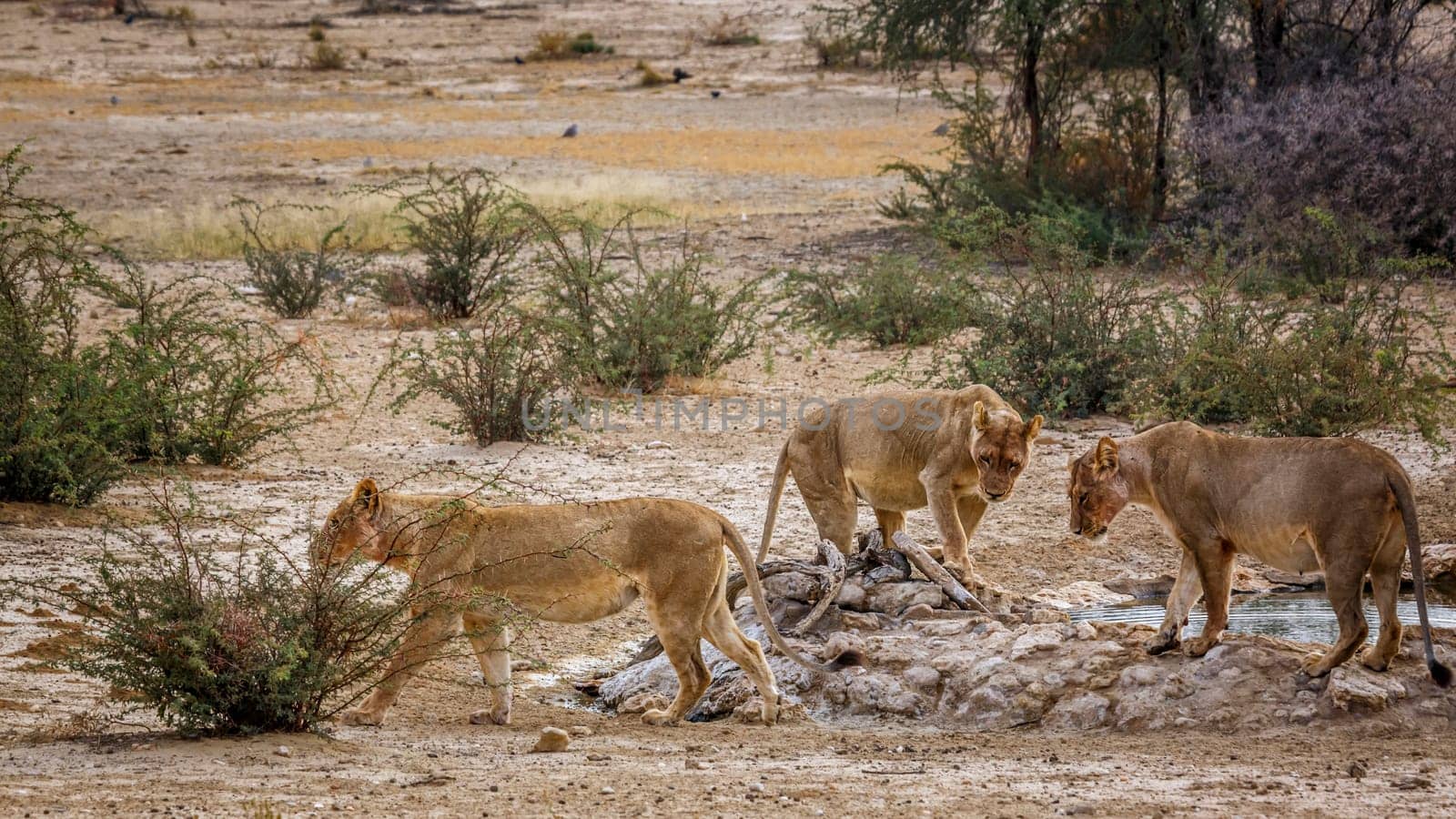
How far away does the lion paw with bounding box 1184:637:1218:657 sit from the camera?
7.22m

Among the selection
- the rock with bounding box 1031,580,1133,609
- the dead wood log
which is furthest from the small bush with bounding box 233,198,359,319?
the dead wood log

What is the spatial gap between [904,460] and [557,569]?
2479 mm

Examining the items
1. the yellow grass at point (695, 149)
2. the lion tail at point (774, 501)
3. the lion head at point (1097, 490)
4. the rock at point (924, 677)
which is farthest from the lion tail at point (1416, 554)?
the yellow grass at point (695, 149)

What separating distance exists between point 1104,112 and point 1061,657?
15503mm

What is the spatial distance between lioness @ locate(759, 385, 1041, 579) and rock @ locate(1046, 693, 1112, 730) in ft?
5.16

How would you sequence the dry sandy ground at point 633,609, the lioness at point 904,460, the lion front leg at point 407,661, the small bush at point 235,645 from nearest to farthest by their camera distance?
the dry sandy ground at point 633,609 → the small bush at point 235,645 → the lion front leg at point 407,661 → the lioness at point 904,460

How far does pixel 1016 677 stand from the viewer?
7422 millimetres

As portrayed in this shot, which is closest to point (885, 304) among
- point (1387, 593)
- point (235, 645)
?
point (1387, 593)

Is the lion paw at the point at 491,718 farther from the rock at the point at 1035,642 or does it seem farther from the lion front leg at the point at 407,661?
the rock at the point at 1035,642

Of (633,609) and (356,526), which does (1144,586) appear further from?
(356,526)

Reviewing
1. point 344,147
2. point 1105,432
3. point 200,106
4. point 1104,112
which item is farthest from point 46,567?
point 200,106

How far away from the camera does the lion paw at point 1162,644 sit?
736cm

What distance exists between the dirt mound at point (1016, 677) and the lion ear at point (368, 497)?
4.94 ft

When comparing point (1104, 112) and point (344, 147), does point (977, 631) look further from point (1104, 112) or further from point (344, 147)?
point (344, 147)
